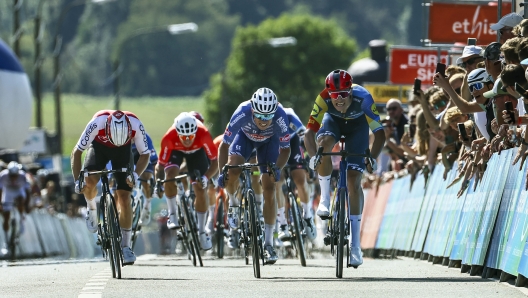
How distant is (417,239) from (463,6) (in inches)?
201

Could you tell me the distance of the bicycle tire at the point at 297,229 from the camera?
55.5 feet


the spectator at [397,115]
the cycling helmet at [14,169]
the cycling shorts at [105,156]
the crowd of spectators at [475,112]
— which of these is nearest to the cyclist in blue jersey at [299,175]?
the crowd of spectators at [475,112]

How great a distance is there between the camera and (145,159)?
625 inches

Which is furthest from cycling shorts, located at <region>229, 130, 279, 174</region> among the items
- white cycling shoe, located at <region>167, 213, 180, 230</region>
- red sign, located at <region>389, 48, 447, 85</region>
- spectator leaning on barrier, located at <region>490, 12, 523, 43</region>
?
red sign, located at <region>389, 48, 447, 85</region>

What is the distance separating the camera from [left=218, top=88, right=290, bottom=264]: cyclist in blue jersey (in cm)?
1493

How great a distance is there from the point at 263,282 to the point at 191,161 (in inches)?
263

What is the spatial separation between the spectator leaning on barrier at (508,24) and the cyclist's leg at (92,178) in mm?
4296

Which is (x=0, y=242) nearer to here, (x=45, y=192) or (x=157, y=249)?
(x=45, y=192)

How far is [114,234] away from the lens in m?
14.7

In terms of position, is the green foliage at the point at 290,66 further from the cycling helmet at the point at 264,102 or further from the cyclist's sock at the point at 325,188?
the cyclist's sock at the point at 325,188

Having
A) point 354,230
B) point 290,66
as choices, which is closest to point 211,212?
point 354,230

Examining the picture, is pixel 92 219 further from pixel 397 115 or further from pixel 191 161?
pixel 397 115

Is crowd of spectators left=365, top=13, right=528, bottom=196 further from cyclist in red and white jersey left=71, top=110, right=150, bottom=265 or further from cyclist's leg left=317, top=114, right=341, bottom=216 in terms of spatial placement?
cyclist in red and white jersey left=71, top=110, right=150, bottom=265

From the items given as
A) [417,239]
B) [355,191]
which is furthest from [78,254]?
[355,191]
